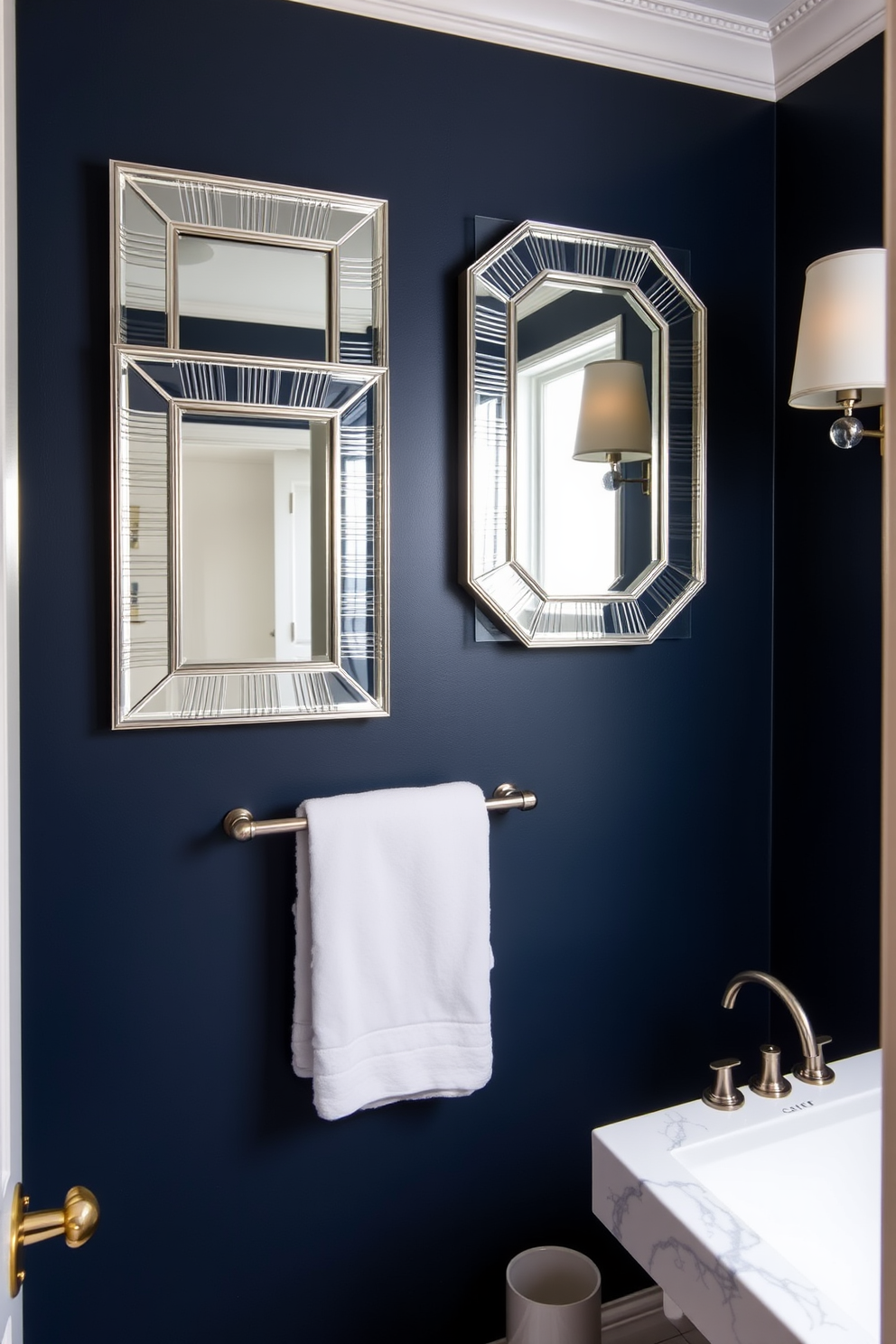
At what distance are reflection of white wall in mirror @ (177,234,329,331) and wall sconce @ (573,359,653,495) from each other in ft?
1.61

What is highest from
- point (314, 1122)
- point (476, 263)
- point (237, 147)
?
point (237, 147)

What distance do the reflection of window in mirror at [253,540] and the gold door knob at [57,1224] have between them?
856 millimetres

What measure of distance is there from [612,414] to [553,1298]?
1.57 m

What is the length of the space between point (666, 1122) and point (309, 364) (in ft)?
4.04

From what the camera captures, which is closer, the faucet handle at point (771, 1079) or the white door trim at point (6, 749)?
the white door trim at point (6, 749)

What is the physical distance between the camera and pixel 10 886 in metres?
0.96

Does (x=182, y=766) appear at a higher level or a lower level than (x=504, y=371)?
lower

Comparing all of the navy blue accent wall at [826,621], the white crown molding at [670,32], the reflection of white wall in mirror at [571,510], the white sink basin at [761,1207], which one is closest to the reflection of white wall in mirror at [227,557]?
the reflection of white wall in mirror at [571,510]

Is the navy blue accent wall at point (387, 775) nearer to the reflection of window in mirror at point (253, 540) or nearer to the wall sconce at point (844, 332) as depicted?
the reflection of window in mirror at point (253, 540)

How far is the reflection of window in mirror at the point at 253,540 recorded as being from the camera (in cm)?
150

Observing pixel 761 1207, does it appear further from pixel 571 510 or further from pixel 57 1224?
pixel 571 510

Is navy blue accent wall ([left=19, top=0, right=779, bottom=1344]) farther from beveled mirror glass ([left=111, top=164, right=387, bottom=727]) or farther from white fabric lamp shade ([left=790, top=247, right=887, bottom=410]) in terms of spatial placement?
white fabric lamp shade ([left=790, top=247, right=887, bottom=410])

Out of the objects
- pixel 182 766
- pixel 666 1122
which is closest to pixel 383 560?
pixel 182 766

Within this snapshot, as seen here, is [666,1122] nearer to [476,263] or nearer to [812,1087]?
[812,1087]
